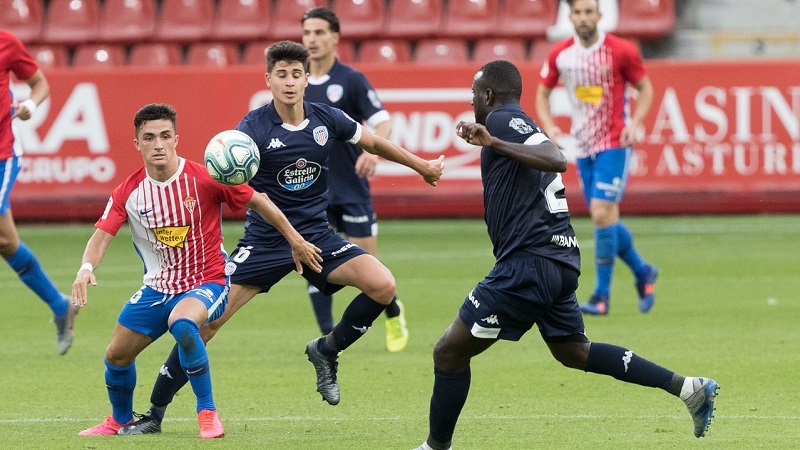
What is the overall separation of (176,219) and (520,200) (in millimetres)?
1830

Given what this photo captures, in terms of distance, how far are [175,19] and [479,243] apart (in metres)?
6.86

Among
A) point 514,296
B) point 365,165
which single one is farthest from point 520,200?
point 365,165

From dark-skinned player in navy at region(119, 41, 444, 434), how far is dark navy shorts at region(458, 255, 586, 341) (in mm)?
1623

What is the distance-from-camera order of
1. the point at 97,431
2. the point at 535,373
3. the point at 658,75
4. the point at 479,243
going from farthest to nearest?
the point at 658,75
the point at 479,243
the point at 535,373
the point at 97,431

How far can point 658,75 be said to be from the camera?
16.6 m

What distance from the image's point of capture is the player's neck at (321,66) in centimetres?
999

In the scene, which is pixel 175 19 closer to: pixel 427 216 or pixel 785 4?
pixel 427 216

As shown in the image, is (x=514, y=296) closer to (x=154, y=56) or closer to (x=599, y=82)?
(x=599, y=82)

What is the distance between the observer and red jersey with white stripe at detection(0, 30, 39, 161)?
31.6ft

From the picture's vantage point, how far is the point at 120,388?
6.94 meters

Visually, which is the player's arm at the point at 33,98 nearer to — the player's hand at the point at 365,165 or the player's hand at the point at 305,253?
the player's hand at the point at 365,165

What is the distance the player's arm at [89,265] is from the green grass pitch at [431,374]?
2.45ft

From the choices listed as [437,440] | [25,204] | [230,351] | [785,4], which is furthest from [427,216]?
[437,440]

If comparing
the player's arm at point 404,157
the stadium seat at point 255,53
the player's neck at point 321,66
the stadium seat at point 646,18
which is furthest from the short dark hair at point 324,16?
the stadium seat at point 646,18
